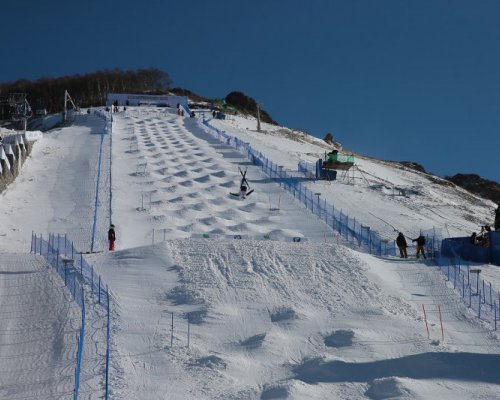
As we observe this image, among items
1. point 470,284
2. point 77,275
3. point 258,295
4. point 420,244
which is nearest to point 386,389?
point 258,295

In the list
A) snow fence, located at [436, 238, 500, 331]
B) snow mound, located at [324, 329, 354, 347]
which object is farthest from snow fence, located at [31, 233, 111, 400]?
snow fence, located at [436, 238, 500, 331]

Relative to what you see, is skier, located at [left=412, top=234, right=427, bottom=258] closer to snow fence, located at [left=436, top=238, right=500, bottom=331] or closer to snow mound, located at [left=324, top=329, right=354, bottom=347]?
snow fence, located at [left=436, top=238, right=500, bottom=331]

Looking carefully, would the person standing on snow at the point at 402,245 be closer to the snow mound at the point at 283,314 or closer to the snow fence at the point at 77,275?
the snow mound at the point at 283,314

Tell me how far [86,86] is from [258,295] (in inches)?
3177

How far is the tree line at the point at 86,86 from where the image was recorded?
3525 inches

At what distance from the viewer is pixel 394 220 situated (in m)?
26.0

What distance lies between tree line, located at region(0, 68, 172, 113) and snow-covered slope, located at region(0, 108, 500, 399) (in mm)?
59643

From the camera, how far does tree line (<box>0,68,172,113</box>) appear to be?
8954 centimetres

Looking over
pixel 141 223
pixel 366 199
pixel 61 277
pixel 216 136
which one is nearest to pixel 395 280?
pixel 61 277

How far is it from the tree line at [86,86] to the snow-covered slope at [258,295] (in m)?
59.6

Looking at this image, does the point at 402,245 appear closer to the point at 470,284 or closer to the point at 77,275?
the point at 470,284

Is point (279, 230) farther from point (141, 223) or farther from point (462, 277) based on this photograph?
point (462, 277)

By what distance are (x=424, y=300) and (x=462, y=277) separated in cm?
242

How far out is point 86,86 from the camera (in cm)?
9194
